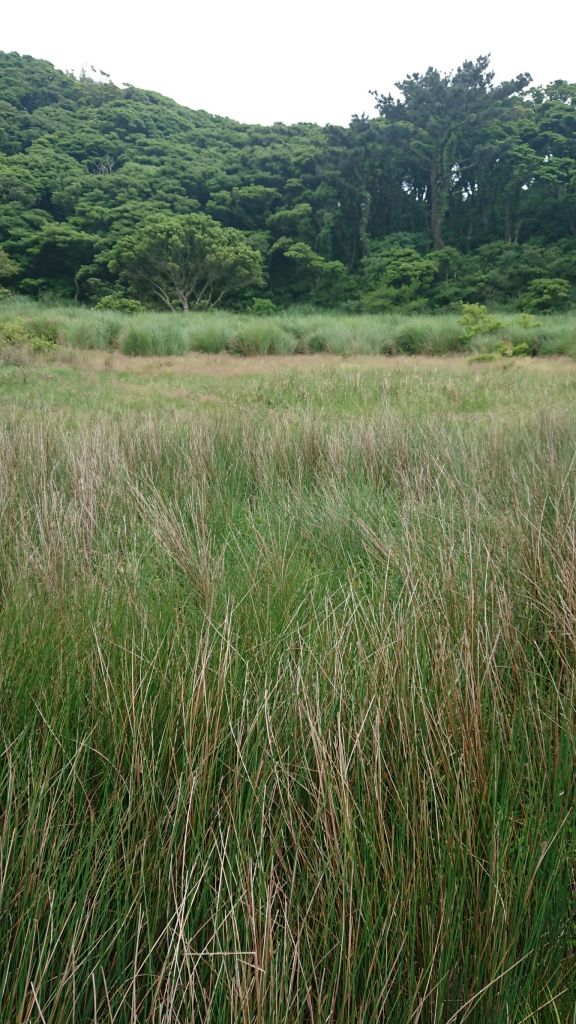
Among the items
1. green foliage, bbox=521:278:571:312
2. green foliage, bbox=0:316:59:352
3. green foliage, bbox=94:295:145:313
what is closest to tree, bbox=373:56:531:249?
green foliage, bbox=521:278:571:312

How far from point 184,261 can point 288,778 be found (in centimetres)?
2483

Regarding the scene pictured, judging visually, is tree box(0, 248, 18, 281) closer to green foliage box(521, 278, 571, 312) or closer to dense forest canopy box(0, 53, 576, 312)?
dense forest canopy box(0, 53, 576, 312)

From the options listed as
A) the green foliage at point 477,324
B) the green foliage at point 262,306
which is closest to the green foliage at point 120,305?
the green foliage at point 262,306

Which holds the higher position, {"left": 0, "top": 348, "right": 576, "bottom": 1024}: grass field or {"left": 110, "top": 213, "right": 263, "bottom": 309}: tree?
{"left": 110, "top": 213, "right": 263, "bottom": 309}: tree

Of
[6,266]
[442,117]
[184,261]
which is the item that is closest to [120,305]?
[184,261]

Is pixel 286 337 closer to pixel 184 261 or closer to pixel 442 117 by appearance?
pixel 184 261

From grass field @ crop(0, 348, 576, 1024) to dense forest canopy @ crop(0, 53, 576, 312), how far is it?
21919 mm

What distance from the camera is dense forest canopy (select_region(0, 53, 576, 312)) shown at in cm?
2359

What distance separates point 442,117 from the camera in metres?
28.7

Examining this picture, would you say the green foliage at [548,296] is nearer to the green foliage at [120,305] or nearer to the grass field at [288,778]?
the green foliage at [120,305]

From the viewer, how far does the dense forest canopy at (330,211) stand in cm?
2359

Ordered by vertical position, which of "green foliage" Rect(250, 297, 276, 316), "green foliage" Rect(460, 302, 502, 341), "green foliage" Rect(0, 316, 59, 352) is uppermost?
"green foliage" Rect(250, 297, 276, 316)

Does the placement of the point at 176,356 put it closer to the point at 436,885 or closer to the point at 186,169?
the point at 436,885

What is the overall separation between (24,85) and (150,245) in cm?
2552
